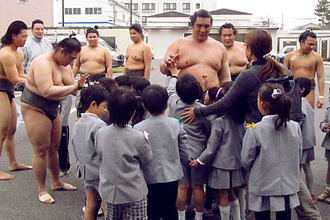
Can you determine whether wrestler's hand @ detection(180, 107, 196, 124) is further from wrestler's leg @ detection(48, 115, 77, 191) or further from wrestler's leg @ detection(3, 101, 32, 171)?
wrestler's leg @ detection(3, 101, 32, 171)

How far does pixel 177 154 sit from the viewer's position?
339 centimetres

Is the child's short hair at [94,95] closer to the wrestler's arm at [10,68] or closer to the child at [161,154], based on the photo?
the child at [161,154]

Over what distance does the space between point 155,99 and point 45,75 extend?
1.56 metres

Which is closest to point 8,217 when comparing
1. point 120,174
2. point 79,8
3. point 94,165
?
point 94,165

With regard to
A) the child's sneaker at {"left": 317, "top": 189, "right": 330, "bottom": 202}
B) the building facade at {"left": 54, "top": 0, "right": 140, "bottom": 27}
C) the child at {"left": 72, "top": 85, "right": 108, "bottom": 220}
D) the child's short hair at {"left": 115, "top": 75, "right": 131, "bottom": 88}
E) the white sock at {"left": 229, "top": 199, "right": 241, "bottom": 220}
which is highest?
the building facade at {"left": 54, "top": 0, "right": 140, "bottom": 27}

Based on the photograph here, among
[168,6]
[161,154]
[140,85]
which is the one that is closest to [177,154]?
[161,154]

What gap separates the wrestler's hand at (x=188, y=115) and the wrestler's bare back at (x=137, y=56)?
3436mm

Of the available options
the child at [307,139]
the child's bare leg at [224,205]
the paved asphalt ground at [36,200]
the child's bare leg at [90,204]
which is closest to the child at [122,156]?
the child's bare leg at [90,204]

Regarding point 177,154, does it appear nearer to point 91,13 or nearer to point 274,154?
point 274,154

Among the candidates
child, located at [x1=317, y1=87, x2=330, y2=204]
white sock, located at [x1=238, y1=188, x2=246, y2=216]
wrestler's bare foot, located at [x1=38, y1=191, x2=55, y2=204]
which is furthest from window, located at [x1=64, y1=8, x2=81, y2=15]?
white sock, located at [x1=238, y1=188, x2=246, y2=216]

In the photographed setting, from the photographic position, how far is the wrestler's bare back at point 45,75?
429cm

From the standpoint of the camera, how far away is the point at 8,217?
432 cm

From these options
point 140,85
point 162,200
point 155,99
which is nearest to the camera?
point 155,99

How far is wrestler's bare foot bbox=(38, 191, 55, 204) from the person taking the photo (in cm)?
469
